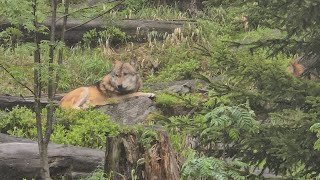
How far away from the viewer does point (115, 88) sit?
13.8 metres

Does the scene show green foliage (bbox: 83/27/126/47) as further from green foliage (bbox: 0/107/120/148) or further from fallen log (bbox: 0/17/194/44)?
green foliage (bbox: 0/107/120/148)

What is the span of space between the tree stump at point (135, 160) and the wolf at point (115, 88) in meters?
6.69

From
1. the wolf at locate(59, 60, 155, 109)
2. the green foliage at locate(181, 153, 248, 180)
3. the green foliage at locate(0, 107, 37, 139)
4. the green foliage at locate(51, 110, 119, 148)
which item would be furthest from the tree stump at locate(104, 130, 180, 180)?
the wolf at locate(59, 60, 155, 109)

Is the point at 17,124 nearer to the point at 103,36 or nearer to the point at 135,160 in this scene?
the point at 135,160

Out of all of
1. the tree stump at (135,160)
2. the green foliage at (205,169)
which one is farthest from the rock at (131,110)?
the green foliage at (205,169)

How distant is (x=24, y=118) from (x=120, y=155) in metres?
4.64

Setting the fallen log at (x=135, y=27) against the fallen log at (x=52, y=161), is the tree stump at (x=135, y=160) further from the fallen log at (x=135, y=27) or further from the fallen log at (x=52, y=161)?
the fallen log at (x=135, y=27)

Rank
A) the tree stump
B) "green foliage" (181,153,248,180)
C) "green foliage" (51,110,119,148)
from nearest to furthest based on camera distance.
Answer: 1. "green foliage" (181,153,248,180)
2. the tree stump
3. "green foliage" (51,110,119,148)

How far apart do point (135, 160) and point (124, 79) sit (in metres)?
7.37

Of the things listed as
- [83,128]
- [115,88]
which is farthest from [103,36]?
[83,128]

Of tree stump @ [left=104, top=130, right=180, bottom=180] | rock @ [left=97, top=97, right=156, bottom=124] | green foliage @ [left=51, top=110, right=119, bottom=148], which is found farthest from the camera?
rock @ [left=97, top=97, right=156, bottom=124]

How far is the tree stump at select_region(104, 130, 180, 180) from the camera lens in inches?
259

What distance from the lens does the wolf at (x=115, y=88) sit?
44.6 feet

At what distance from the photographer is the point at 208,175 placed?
516 cm
